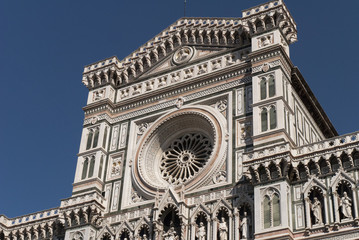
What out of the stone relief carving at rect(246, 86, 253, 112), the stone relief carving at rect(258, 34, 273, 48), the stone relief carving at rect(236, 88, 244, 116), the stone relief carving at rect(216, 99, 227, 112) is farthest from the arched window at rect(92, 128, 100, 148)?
the stone relief carving at rect(258, 34, 273, 48)

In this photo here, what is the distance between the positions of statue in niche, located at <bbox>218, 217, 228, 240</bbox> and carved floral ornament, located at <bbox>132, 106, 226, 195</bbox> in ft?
7.53

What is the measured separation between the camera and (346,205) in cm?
2114

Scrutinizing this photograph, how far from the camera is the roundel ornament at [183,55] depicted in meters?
29.2

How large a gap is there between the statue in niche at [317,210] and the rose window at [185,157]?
5.39 m

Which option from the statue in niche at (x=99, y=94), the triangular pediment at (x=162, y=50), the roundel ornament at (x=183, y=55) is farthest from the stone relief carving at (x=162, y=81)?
the statue in niche at (x=99, y=94)

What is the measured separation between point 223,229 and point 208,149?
4.25 meters

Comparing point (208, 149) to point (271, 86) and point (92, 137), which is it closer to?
point (271, 86)

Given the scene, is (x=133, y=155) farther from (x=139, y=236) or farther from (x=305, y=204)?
(x=305, y=204)

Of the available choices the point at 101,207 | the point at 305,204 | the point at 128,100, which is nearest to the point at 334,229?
the point at 305,204

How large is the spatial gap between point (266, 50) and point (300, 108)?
3000 millimetres

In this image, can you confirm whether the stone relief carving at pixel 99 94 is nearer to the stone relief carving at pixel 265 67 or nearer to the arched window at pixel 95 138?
the arched window at pixel 95 138

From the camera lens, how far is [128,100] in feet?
96.1

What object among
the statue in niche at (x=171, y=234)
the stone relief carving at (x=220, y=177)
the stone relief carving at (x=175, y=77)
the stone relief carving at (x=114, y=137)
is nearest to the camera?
the statue in niche at (x=171, y=234)

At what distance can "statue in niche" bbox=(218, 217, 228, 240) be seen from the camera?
22797 millimetres
